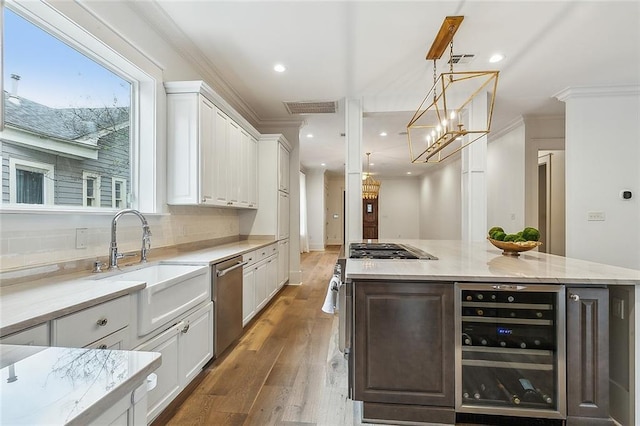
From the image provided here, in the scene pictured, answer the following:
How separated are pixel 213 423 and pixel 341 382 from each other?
0.89m

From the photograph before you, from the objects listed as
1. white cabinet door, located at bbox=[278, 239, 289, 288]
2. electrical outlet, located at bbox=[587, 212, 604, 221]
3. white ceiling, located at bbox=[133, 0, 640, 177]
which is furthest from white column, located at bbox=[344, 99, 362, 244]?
electrical outlet, located at bbox=[587, 212, 604, 221]

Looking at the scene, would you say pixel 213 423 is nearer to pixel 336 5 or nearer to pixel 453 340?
pixel 453 340

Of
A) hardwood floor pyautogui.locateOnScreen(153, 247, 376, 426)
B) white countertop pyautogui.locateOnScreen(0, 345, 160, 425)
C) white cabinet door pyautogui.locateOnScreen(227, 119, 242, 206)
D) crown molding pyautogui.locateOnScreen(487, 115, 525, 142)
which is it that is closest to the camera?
white countertop pyautogui.locateOnScreen(0, 345, 160, 425)

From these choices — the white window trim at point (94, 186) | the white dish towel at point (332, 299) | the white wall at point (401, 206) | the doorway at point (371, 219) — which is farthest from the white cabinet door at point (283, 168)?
the doorway at point (371, 219)

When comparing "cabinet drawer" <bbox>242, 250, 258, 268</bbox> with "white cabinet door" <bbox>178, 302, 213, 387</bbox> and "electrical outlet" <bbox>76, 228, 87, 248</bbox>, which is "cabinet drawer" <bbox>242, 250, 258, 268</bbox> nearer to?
"white cabinet door" <bbox>178, 302, 213, 387</bbox>

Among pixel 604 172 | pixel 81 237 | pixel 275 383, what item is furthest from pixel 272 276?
pixel 604 172

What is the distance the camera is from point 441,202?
927 cm

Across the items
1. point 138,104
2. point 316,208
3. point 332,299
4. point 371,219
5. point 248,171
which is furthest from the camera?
point 371,219

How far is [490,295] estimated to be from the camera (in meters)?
1.60

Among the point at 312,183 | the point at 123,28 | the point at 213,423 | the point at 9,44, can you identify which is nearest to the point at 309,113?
the point at 123,28

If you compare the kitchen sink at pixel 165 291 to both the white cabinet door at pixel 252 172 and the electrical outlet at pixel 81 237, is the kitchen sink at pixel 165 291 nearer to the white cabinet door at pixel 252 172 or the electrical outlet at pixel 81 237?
the electrical outlet at pixel 81 237

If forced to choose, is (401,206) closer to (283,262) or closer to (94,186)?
(283,262)

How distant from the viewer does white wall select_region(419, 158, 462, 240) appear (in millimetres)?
8059

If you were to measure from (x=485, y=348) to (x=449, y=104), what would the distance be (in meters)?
3.34
